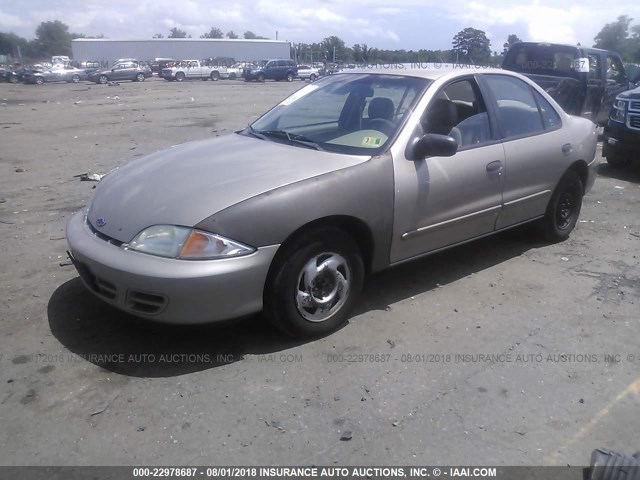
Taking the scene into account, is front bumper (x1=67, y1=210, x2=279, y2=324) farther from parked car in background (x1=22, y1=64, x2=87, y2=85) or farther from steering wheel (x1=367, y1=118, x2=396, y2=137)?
parked car in background (x1=22, y1=64, x2=87, y2=85)

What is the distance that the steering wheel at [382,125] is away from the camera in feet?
13.3

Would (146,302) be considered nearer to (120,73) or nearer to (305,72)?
(120,73)

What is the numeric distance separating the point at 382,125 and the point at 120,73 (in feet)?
148

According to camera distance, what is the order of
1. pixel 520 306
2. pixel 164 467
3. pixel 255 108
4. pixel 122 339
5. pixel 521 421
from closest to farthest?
pixel 164 467 < pixel 521 421 < pixel 122 339 < pixel 520 306 < pixel 255 108

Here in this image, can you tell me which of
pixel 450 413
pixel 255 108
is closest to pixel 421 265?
pixel 450 413

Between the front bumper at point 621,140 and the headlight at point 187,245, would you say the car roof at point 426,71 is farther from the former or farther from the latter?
the front bumper at point 621,140

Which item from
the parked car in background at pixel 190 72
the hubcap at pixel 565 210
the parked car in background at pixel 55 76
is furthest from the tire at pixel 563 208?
the parked car in background at pixel 55 76

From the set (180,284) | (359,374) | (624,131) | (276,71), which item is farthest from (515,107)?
(276,71)

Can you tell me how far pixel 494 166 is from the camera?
4496mm

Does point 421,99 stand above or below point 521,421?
above

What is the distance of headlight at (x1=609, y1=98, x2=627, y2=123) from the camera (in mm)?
8738

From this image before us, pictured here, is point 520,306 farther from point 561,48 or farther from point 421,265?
point 561,48

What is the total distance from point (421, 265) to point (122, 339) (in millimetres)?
2555

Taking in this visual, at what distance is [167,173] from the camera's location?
381 centimetres
